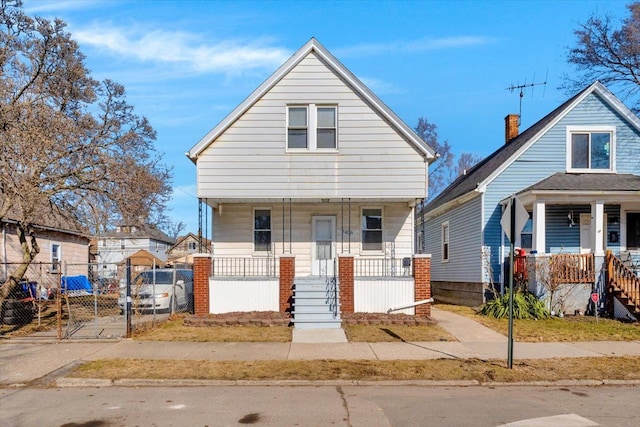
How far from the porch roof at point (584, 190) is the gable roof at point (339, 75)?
12.6 feet

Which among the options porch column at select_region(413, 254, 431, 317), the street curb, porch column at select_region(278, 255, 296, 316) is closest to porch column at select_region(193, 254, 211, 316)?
porch column at select_region(278, 255, 296, 316)

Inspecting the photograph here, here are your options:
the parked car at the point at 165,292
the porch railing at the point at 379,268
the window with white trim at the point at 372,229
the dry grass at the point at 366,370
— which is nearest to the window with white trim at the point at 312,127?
the window with white trim at the point at 372,229

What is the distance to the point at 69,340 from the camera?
11461 mm

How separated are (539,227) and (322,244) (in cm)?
693

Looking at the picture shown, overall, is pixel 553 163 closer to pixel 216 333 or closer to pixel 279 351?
pixel 279 351

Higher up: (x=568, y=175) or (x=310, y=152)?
(x=310, y=152)

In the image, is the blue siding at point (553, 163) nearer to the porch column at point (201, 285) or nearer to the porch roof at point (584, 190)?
the porch roof at point (584, 190)

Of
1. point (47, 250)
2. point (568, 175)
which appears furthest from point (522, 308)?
point (47, 250)

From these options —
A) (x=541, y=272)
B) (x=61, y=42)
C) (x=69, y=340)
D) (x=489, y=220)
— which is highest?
(x=61, y=42)

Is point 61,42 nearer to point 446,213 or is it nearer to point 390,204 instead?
point 390,204

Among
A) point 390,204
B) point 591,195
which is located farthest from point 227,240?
point 591,195

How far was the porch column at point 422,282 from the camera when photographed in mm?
14461

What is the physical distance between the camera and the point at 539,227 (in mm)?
16141

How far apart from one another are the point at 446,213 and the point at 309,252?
28.6 feet
